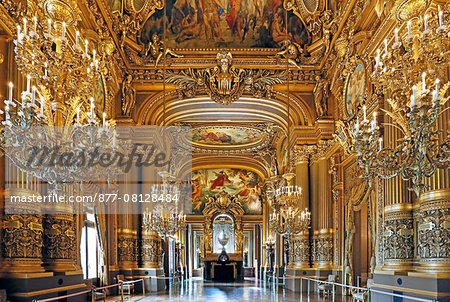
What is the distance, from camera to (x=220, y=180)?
31.8 meters

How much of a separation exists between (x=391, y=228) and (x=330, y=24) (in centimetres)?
711

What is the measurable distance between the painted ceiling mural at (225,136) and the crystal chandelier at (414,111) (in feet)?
57.3

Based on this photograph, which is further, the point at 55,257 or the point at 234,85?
the point at 234,85

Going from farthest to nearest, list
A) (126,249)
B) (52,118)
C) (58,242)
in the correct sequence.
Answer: (126,249) → (58,242) → (52,118)

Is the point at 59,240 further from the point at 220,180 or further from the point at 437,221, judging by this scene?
the point at 220,180

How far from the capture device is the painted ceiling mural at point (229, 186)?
31330mm

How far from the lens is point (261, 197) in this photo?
3203 cm

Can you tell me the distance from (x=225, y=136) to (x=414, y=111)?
2018 cm

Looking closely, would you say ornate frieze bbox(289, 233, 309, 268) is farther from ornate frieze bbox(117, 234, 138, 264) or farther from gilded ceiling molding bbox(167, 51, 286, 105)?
ornate frieze bbox(117, 234, 138, 264)

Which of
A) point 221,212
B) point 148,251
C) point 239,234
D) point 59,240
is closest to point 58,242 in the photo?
point 59,240

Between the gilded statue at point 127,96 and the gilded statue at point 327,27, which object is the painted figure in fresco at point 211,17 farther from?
the gilded statue at point 327,27

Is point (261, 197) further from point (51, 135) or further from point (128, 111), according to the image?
point (51, 135)

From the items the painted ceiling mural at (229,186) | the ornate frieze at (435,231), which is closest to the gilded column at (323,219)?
the ornate frieze at (435,231)

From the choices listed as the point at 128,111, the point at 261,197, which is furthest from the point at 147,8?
the point at 261,197
